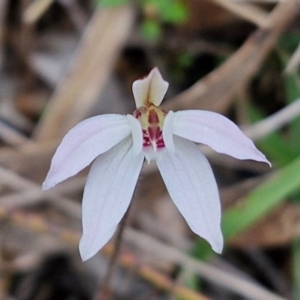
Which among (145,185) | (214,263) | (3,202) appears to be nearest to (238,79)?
(145,185)

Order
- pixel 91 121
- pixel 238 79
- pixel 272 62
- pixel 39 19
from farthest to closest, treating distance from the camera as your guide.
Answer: pixel 39 19, pixel 272 62, pixel 238 79, pixel 91 121

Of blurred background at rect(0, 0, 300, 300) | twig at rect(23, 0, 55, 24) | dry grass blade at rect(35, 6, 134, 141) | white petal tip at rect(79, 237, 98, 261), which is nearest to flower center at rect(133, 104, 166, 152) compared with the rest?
white petal tip at rect(79, 237, 98, 261)

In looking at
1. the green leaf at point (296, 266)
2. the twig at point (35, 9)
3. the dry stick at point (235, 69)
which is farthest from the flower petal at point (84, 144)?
the twig at point (35, 9)

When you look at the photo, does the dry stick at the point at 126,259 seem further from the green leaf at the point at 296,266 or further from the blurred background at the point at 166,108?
the green leaf at the point at 296,266

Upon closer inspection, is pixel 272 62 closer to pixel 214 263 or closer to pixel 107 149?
pixel 214 263

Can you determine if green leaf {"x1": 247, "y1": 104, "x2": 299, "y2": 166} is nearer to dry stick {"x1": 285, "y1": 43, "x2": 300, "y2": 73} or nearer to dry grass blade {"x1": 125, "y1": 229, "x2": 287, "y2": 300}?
dry stick {"x1": 285, "y1": 43, "x2": 300, "y2": 73}

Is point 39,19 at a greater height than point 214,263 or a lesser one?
greater

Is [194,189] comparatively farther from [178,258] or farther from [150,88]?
[178,258]

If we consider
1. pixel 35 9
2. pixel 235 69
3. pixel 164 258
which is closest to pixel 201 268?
pixel 164 258

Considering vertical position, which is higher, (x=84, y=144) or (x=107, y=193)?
(x=84, y=144)
